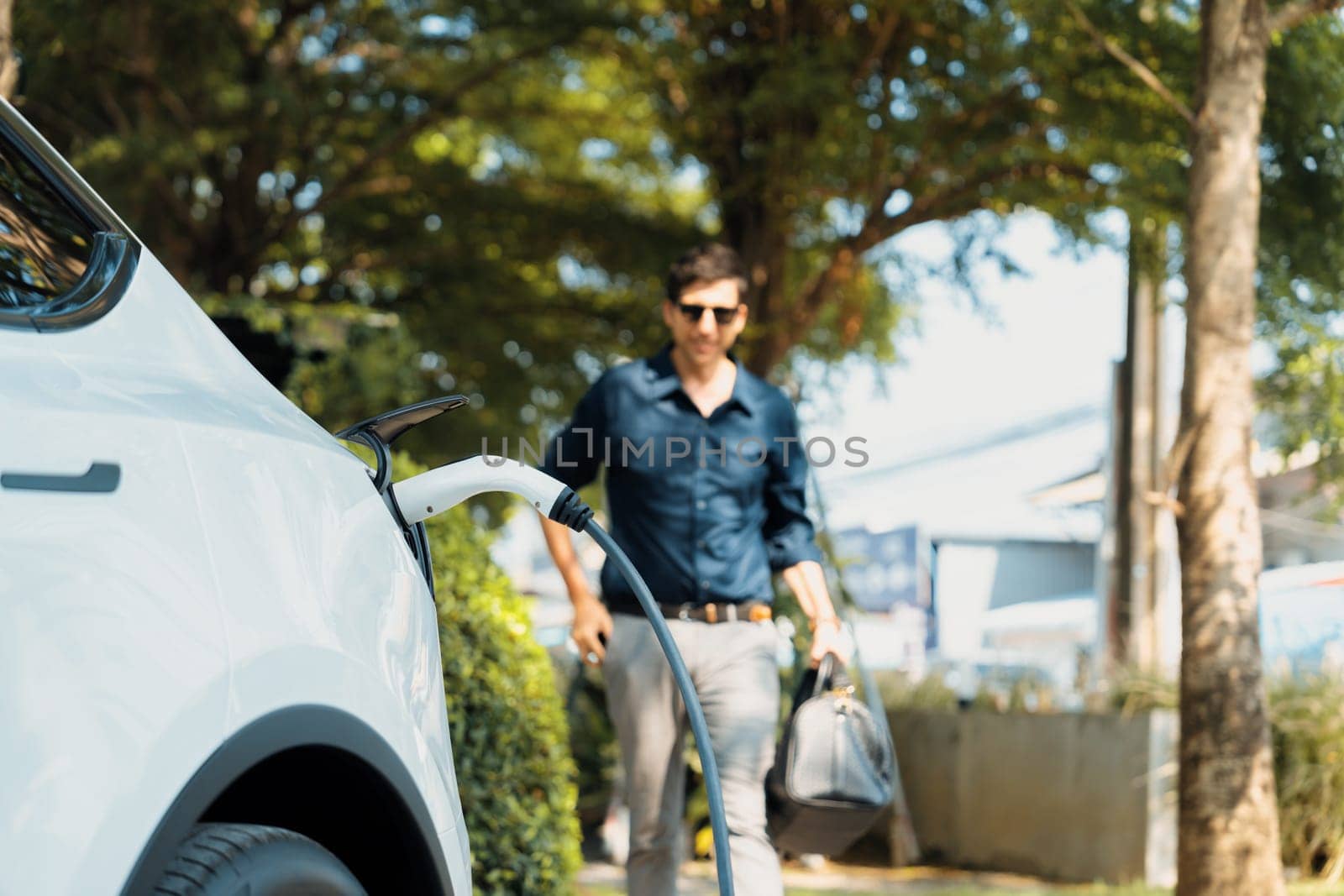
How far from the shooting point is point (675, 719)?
4172 mm

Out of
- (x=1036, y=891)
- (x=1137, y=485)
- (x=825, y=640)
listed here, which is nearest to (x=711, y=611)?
(x=825, y=640)

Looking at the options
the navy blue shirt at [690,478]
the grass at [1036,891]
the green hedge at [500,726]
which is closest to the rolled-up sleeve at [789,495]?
the navy blue shirt at [690,478]

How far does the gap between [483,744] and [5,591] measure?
9.97 ft

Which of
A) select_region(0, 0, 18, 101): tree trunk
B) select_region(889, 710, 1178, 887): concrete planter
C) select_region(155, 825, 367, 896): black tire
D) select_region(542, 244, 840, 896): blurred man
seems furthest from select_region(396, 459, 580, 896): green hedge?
select_region(889, 710, 1178, 887): concrete planter

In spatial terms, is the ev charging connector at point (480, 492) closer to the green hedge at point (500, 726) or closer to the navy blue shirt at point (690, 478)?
the navy blue shirt at point (690, 478)

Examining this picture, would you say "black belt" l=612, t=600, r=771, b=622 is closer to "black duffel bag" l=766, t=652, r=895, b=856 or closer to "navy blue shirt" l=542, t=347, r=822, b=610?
"navy blue shirt" l=542, t=347, r=822, b=610

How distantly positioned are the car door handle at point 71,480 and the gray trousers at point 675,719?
8.52 feet

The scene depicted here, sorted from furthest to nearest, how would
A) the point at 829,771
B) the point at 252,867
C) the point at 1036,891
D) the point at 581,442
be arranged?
the point at 1036,891, the point at 581,442, the point at 829,771, the point at 252,867

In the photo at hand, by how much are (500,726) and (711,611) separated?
28.4 inches

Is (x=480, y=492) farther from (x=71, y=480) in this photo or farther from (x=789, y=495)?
(x=789, y=495)

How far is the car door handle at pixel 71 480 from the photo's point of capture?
4.80 ft

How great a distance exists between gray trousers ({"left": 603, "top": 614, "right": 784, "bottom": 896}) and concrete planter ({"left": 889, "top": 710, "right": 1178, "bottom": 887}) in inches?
187

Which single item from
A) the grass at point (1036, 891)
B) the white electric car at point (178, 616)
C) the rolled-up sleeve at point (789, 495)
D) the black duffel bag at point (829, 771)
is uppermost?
the rolled-up sleeve at point (789, 495)

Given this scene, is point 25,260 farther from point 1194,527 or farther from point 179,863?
point 1194,527
